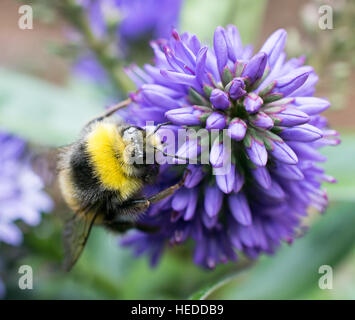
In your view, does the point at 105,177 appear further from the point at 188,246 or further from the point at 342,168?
the point at 342,168

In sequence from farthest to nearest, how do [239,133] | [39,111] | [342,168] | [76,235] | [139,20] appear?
[139,20] < [39,111] < [342,168] < [76,235] < [239,133]

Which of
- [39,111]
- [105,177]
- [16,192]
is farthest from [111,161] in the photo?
[39,111]

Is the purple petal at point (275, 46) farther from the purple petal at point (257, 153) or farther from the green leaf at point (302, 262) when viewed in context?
the green leaf at point (302, 262)

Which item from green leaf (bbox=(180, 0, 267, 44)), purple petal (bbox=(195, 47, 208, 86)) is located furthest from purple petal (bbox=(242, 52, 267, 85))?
green leaf (bbox=(180, 0, 267, 44))

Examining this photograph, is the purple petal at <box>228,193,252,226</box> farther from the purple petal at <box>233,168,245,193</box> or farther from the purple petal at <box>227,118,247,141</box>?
the purple petal at <box>227,118,247,141</box>

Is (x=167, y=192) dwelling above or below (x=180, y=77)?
below

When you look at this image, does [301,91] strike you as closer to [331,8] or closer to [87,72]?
[331,8]

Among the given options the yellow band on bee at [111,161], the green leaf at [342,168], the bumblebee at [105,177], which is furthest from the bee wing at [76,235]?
the green leaf at [342,168]

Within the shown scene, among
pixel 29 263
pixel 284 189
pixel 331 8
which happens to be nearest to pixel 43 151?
pixel 29 263
